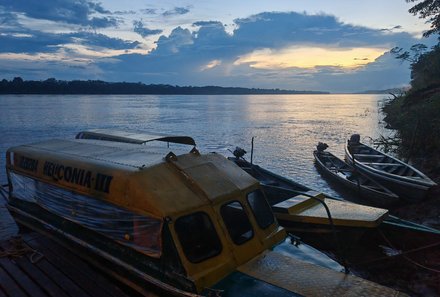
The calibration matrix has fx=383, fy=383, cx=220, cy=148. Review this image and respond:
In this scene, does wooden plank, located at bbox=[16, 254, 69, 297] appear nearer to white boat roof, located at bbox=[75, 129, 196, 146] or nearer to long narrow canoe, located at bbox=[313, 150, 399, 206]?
white boat roof, located at bbox=[75, 129, 196, 146]

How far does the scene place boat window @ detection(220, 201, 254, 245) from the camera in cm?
738

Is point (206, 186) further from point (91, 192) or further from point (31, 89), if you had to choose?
point (31, 89)

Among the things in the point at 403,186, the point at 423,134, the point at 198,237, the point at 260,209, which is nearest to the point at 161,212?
the point at 198,237

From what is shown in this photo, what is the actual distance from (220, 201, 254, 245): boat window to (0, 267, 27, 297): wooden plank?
389 cm

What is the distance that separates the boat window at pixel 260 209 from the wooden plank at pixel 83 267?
3.02 metres

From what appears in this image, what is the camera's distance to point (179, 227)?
22.2 feet

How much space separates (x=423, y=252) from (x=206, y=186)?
718 centimetres

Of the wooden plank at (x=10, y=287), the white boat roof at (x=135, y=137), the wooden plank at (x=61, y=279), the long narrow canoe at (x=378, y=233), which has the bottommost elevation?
the long narrow canoe at (x=378, y=233)

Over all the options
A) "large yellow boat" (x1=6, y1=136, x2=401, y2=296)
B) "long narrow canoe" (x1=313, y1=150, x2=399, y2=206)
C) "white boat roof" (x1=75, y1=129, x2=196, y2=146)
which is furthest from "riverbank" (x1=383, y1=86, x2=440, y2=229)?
"large yellow boat" (x1=6, y1=136, x2=401, y2=296)

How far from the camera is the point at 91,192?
26.8ft

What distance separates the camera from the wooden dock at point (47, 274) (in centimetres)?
698

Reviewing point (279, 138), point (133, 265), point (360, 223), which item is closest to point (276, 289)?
point (133, 265)

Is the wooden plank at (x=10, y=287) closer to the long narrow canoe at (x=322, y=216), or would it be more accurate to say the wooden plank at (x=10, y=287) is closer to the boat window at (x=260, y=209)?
the boat window at (x=260, y=209)

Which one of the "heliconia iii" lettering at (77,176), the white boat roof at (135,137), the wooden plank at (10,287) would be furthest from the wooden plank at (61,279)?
the white boat roof at (135,137)
